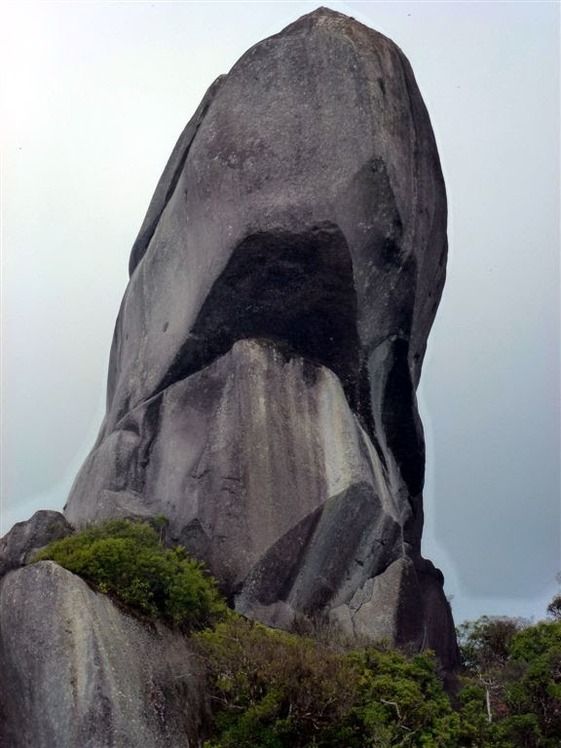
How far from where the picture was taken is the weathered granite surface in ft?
45.2

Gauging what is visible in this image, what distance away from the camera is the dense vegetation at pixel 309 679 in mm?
14477

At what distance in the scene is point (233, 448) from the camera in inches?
747

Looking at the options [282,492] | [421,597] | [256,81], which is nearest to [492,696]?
[421,597]

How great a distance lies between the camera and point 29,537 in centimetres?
1739

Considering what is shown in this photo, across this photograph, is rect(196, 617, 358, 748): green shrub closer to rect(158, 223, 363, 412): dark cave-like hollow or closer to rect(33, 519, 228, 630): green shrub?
rect(33, 519, 228, 630): green shrub

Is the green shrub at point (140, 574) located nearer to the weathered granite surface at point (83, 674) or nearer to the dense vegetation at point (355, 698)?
the weathered granite surface at point (83, 674)

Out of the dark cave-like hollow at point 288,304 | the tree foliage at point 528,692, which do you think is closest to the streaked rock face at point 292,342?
the dark cave-like hollow at point 288,304

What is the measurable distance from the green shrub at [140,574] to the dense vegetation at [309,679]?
15 mm

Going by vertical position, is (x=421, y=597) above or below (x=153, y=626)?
above

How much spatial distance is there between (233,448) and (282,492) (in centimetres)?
107

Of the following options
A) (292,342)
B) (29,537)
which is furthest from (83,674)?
(292,342)

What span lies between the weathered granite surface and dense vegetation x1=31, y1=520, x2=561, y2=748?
0.47 meters

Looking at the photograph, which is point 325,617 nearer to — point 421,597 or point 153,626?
point 421,597

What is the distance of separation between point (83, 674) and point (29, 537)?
3.87 metres
